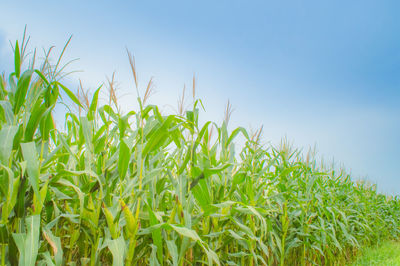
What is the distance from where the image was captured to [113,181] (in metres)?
1.73

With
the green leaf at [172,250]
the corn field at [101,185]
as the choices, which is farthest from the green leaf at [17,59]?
the green leaf at [172,250]

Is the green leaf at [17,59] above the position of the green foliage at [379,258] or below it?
above

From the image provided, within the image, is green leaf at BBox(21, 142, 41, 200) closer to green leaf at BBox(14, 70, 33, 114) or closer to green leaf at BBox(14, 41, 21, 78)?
green leaf at BBox(14, 70, 33, 114)

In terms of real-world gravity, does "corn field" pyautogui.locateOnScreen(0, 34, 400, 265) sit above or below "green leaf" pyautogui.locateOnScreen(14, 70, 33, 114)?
below

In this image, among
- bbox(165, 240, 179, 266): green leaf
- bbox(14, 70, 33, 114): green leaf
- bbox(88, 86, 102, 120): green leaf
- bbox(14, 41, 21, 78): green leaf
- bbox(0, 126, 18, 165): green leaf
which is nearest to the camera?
bbox(0, 126, 18, 165): green leaf

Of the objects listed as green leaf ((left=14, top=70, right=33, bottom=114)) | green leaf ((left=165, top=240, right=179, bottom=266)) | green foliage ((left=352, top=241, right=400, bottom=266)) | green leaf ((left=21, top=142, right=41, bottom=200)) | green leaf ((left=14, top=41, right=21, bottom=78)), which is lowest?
green foliage ((left=352, top=241, right=400, bottom=266))

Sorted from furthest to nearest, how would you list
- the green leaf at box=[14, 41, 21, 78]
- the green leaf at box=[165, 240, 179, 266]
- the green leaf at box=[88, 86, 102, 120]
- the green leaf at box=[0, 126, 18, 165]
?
the green leaf at box=[88, 86, 102, 120], the green leaf at box=[165, 240, 179, 266], the green leaf at box=[14, 41, 21, 78], the green leaf at box=[0, 126, 18, 165]

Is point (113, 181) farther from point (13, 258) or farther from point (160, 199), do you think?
point (13, 258)

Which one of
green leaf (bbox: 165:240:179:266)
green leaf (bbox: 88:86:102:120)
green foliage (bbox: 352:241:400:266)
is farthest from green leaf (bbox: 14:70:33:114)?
green foliage (bbox: 352:241:400:266)

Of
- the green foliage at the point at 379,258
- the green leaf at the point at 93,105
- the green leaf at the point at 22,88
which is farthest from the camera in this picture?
the green foliage at the point at 379,258

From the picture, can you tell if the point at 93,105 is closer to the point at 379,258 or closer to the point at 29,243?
the point at 29,243

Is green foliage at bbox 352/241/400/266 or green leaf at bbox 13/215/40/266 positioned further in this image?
green foliage at bbox 352/241/400/266

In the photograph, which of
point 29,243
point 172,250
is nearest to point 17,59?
point 29,243

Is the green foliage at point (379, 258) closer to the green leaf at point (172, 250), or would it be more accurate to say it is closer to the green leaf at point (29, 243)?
the green leaf at point (172, 250)
